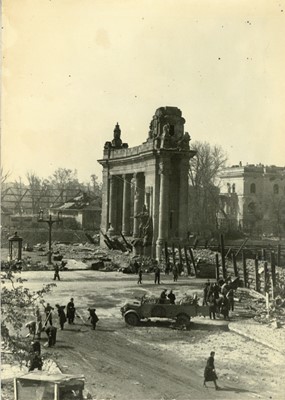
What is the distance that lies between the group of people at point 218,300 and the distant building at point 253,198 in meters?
34.0

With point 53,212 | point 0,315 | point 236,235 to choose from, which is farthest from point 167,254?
point 53,212

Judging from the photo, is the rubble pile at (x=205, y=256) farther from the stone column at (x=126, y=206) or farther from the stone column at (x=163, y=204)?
the stone column at (x=126, y=206)

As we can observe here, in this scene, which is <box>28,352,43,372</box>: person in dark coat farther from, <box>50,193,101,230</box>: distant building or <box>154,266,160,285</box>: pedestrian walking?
<box>50,193,101,230</box>: distant building

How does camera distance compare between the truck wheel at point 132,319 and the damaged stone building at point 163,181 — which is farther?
the damaged stone building at point 163,181

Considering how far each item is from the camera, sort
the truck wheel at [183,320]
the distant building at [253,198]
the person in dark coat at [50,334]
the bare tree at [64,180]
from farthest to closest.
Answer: the bare tree at [64,180] < the distant building at [253,198] < the truck wheel at [183,320] < the person in dark coat at [50,334]

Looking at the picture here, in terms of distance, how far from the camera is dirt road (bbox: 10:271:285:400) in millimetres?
14891

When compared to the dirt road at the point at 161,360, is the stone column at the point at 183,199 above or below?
above

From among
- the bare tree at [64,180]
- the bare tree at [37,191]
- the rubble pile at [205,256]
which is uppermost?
the bare tree at [64,180]

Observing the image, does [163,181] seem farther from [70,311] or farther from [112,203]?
[70,311]

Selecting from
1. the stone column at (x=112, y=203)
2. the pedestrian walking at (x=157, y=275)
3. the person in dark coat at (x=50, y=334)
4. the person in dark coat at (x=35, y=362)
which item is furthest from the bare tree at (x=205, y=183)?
the person in dark coat at (x=35, y=362)

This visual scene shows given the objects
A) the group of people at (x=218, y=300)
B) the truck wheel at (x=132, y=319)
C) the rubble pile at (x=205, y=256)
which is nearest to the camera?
the truck wheel at (x=132, y=319)

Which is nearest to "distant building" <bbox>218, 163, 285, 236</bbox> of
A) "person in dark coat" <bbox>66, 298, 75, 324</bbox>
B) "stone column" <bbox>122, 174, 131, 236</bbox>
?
"stone column" <bbox>122, 174, 131, 236</bbox>

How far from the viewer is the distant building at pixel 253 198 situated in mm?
62562

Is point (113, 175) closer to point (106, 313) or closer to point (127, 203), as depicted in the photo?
point (127, 203)
